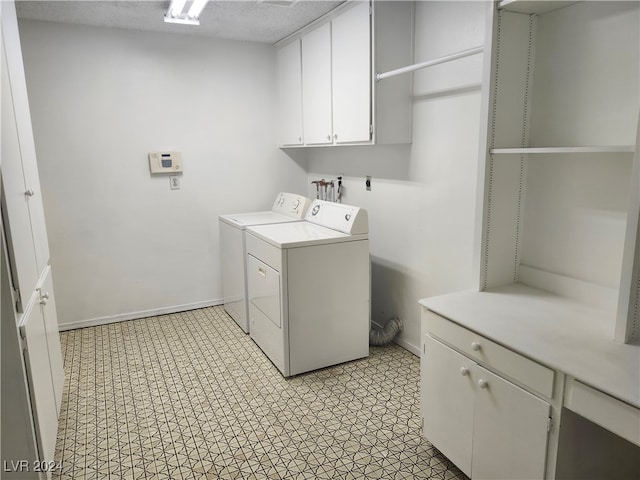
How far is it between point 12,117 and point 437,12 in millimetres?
2387

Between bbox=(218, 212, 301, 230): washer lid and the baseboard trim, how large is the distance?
2.97 ft

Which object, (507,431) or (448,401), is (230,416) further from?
(507,431)

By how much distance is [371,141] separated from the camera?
2859mm

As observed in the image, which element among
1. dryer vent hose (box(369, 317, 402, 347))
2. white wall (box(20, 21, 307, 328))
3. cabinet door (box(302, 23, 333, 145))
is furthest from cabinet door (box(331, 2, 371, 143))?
dryer vent hose (box(369, 317, 402, 347))

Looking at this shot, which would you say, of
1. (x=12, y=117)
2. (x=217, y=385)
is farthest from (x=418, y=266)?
(x=12, y=117)

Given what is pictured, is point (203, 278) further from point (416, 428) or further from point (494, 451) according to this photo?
point (494, 451)

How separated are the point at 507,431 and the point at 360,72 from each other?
2.27 m

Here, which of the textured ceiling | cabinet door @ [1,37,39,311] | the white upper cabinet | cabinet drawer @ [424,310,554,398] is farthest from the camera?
the textured ceiling

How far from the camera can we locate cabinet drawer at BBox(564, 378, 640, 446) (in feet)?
3.99

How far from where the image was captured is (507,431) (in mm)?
1615

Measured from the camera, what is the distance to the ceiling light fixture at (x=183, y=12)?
2880 millimetres

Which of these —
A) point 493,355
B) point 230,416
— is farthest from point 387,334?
point 493,355

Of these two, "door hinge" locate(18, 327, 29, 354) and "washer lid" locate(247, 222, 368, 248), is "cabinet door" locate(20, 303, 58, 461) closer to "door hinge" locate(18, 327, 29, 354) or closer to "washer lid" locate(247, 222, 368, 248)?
"door hinge" locate(18, 327, 29, 354)

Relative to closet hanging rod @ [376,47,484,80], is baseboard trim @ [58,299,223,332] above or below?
below
